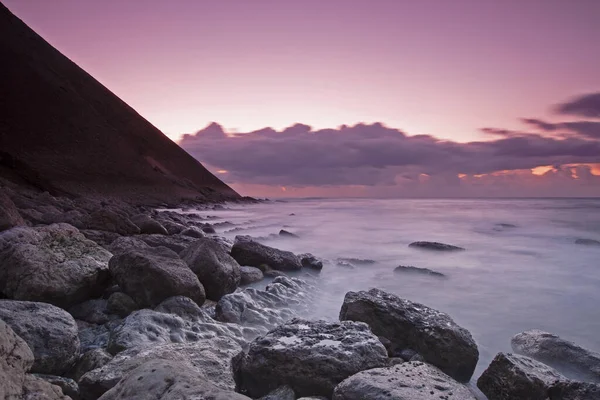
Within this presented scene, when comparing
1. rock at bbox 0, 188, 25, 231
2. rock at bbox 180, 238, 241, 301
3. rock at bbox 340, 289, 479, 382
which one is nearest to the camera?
rock at bbox 340, 289, 479, 382

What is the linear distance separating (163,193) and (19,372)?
50.4m

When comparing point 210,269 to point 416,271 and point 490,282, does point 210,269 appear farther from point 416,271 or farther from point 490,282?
point 490,282

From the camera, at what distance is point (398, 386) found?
281cm

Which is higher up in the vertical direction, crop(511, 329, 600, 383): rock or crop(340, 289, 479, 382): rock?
crop(340, 289, 479, 382): rock

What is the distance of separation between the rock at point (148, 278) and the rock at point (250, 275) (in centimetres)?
213

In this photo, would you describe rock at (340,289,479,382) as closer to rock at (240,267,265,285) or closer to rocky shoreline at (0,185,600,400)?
rocky shoreline at (0,185,600,400)

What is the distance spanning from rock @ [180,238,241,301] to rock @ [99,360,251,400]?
3.42m

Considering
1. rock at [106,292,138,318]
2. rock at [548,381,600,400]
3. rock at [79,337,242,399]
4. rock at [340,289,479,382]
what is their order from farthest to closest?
rock at [106,292,138,318]
rock at [340,289,479,382]
rock at [548,381,600,400]
rock at [79,337,242,399]

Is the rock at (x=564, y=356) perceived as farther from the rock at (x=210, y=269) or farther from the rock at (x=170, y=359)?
the rock at (x=210, y=269)

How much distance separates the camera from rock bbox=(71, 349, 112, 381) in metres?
3.39

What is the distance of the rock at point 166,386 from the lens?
208cm

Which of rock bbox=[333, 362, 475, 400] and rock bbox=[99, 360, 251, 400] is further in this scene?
rock bbox=[333, 362, 475, 400]

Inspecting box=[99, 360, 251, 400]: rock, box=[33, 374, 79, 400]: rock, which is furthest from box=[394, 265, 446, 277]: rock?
box=[99, 360, 251, 400]: rock

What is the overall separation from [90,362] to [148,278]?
1467mm
